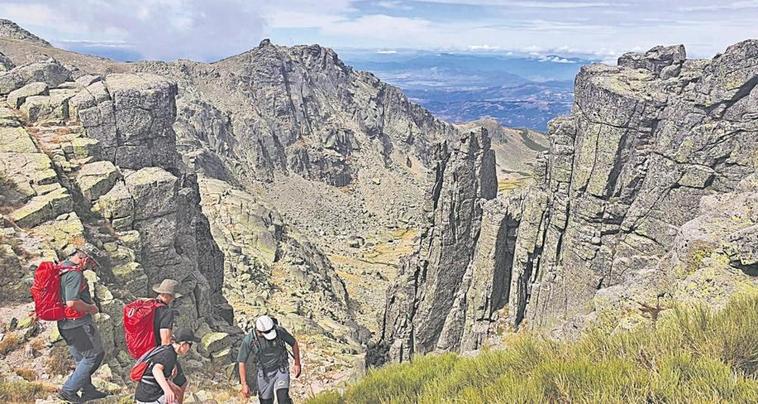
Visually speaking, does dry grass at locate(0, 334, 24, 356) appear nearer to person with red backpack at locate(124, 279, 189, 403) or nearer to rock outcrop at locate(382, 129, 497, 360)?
person with red backpack at locate(124, 279, 189, 403)

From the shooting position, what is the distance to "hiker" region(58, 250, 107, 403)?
39.1 ft

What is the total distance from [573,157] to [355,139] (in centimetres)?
10902

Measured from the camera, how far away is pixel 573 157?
31250 millimetres

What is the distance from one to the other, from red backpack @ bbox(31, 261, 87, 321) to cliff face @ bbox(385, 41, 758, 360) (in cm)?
1429

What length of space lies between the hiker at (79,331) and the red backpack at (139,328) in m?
1.94

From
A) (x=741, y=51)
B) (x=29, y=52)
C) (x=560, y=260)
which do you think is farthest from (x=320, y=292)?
(x=29, y=52)

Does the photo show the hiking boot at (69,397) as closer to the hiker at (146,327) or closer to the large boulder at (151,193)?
the hiker at (146,327)

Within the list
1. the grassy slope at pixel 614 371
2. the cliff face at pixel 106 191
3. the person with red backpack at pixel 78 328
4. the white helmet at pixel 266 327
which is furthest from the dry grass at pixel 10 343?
the grassy slope at pixel 614 371

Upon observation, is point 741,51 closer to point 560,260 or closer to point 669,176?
point 669,176

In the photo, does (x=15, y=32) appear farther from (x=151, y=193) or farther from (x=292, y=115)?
(x=151, y=193)

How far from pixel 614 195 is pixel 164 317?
26.1m

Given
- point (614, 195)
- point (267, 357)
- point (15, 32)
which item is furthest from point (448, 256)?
point (15, 32)

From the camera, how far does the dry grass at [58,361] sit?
15180mm

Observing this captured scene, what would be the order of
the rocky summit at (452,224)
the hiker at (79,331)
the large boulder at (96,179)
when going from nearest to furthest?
1. the hiker at (79,331)
2. the rocky summit at (452,224)
3. the large boulder at (96,179)
